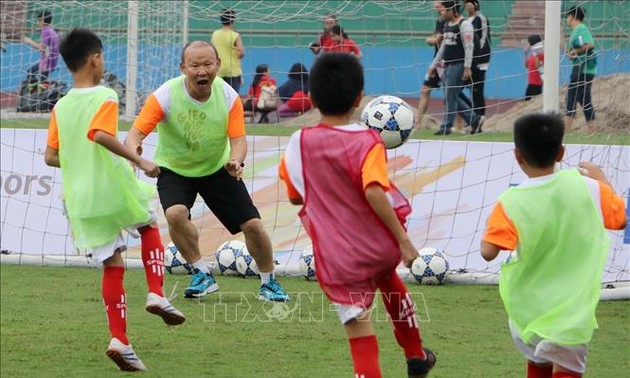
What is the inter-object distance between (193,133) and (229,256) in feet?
7.74

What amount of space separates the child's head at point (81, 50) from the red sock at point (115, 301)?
1125 mm

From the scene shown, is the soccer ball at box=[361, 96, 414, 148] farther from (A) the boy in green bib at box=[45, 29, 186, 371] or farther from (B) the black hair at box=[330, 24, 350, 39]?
(B) the black hair at box=[330, 24, 350, 39]

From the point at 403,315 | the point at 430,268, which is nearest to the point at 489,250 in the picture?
the point at 403,315

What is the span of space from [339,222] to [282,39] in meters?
19.0

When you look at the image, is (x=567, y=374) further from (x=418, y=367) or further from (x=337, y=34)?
(x=337, y=34)

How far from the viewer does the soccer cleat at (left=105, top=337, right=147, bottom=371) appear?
21.7ft

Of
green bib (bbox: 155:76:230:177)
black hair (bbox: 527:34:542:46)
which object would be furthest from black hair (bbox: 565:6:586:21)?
black hair (bbox: 527:34:542:46)

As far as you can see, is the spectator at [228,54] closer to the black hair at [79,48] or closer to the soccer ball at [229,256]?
the soccer ball at [229,256]

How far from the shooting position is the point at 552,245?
16.2ft

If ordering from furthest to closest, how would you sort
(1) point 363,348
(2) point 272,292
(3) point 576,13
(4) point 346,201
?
(3) point 576,13 < (2) point 272,292 < (1) point 363,348 < (4) point 346,201

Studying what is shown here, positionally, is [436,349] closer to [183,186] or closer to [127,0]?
[183,186]

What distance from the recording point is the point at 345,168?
5.21 m

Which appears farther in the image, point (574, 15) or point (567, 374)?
point (574, 15)

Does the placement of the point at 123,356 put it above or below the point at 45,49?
below
